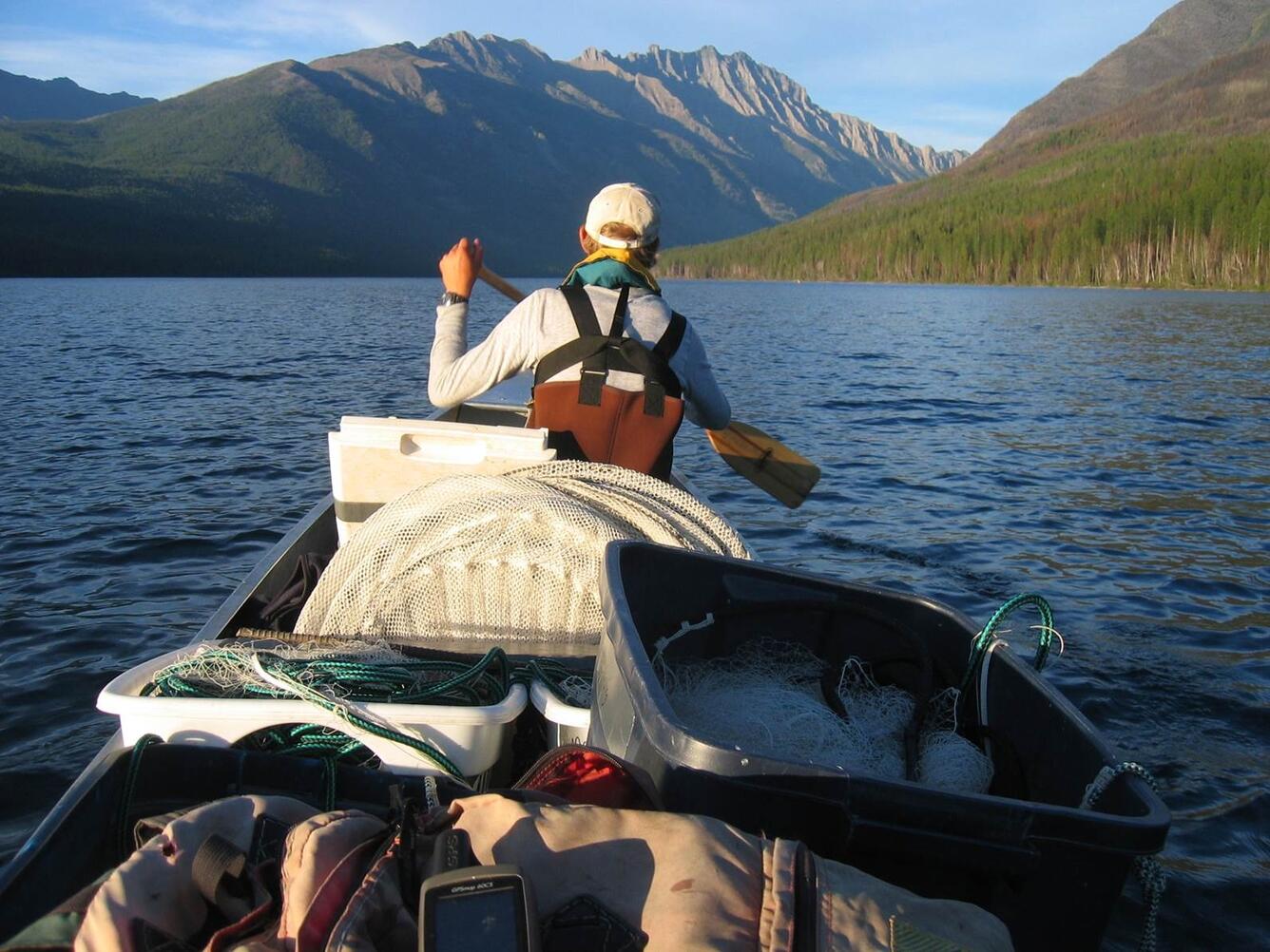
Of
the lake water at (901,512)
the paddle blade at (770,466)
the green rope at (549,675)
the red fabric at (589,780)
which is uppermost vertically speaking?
the red fabric at (589,780)

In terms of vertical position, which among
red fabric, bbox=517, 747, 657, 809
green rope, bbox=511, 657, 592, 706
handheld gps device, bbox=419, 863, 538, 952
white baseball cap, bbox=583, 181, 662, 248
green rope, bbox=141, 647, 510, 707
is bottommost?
green rope, bbox=511, 657, 592, 706

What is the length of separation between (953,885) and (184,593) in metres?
7.82

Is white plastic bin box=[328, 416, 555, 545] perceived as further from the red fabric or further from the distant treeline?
the distant treeline

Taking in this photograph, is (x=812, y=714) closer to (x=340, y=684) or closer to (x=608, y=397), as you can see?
(x=340, y=684)

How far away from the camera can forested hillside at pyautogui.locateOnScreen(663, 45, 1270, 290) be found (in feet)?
319

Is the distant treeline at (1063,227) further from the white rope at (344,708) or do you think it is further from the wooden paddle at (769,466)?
the white rope at (344,708)

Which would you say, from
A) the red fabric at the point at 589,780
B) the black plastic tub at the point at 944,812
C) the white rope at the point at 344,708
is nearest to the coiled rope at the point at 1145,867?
the black plastic tub at the point at 944,812

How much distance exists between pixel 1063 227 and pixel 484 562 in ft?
407

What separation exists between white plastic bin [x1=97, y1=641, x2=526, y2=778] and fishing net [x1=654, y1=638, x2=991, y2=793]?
2.07 ft

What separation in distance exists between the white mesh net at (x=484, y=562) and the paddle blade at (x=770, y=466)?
14.2 ft

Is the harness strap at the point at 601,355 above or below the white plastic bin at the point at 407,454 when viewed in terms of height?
above

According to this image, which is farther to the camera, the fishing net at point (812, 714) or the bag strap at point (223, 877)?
the fishing net at point (812, 714)

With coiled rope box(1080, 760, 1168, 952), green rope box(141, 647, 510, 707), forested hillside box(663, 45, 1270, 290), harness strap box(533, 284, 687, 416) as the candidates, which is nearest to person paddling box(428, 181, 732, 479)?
harness strap box(533, 284, 687, 416)

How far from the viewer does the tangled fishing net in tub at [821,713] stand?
9.50 ft
